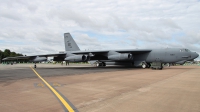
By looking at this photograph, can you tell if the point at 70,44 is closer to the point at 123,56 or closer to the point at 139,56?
the point at 123,56

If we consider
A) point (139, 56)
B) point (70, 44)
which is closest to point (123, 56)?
point (139, 56)

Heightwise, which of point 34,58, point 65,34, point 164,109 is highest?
point 65,34

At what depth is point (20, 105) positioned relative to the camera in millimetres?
4688

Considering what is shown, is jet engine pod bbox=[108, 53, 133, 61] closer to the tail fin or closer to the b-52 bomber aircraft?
the b-52 bomber aircraft

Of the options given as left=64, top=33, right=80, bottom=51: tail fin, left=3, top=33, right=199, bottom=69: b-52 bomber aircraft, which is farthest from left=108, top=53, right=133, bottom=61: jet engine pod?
left=64, top=33, right=80, bottom=51: tail fin

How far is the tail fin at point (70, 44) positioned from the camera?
3100 centimetres

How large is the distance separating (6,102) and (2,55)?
390ft

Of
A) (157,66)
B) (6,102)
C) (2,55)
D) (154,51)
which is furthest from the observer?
(2,55)

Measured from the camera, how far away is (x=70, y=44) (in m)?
31.2

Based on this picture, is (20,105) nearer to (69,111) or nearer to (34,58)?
(69,111)

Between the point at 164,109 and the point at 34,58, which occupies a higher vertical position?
the point at 34,58

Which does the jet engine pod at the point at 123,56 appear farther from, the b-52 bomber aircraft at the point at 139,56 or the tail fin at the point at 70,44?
the tail fin at the point at 70,44

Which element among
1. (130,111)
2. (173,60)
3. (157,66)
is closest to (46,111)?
(130,111)

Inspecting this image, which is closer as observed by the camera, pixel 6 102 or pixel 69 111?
pixel 69 111
